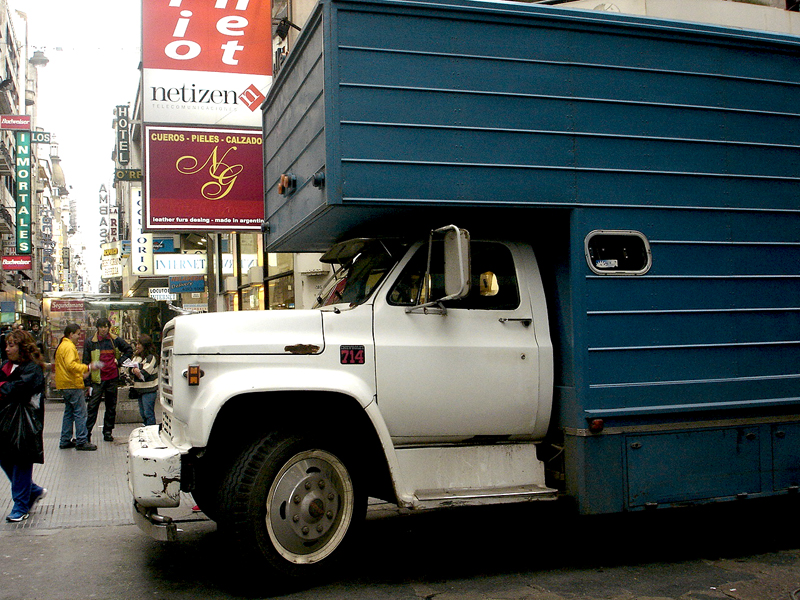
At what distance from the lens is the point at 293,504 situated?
15.3 ft

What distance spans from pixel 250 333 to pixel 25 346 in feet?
10.1

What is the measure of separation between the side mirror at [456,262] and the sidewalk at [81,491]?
11.8 ft

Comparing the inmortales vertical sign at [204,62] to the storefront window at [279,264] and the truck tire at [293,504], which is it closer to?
the storefront window at [279,264]

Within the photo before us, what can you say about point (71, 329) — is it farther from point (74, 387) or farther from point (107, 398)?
point (107, 398)

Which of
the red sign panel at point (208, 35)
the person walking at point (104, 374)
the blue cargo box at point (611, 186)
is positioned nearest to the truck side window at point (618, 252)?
the blue cargo box at point (611, 186)

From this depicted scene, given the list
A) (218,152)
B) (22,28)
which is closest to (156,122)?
(218,152)

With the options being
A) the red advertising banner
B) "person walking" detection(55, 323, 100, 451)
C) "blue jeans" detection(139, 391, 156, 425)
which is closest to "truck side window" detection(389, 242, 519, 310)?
"blue jeans" detection(139, 391, 156, 425)

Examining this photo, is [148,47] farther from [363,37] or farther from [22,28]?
[22,28]

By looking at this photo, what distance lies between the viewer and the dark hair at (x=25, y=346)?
667 cm

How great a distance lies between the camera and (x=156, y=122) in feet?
39.8

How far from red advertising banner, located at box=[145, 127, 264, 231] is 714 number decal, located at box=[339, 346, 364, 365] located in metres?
7.55

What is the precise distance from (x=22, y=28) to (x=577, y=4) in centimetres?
5653

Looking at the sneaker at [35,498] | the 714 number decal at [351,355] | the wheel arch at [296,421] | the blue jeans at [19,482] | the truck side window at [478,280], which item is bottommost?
the sneaker at [35,498]

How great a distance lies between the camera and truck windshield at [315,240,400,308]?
17.2ft
